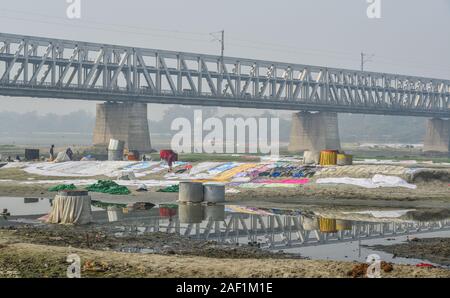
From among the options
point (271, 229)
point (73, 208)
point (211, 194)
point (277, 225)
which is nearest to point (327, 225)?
point (277, 225)

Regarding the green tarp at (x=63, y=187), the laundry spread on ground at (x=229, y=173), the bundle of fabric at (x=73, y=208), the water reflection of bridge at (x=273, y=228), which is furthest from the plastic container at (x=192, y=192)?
the bundle of fabric at (x=73, y=208)

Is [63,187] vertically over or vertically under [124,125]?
under

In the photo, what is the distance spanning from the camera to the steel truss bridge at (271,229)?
2778cm

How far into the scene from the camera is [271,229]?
31.0 m

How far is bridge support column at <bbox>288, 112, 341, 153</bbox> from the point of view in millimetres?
161887

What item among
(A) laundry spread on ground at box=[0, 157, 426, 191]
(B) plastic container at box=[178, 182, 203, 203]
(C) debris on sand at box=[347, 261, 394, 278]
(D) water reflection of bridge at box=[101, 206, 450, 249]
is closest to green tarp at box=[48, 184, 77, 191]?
(A) laundry spread on ground at box=[0, 157, 426, 191]

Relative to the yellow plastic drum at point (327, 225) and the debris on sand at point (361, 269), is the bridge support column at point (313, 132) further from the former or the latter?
the debris on sand at point (361, 269)

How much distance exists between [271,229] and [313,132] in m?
137

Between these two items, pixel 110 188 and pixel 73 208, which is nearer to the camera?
pixel 73 208

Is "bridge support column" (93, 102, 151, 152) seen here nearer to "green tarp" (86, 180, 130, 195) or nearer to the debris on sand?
"green tarp" (86, 180, 130, 195)

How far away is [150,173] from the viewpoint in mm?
64812

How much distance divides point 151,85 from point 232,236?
115984 millimetres

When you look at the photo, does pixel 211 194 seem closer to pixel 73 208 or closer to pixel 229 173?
pixel 73 208

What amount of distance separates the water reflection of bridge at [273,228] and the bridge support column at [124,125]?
306 feet
